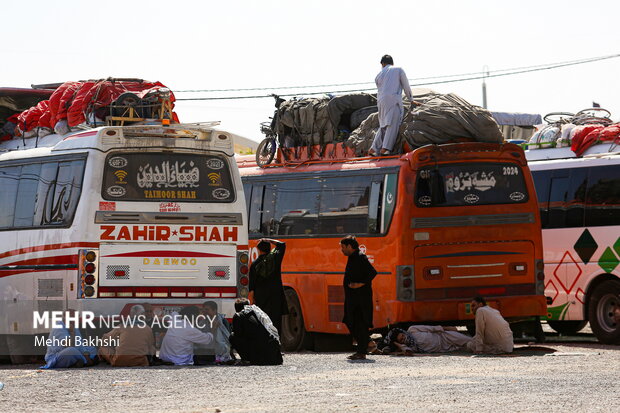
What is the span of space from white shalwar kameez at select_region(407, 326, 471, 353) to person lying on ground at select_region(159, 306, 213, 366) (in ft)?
12.0

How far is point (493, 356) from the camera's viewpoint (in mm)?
18234

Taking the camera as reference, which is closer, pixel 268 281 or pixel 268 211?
pixel 268 281

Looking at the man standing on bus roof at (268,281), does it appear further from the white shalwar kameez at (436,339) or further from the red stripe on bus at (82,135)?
the red stripe on bus at (82,135)

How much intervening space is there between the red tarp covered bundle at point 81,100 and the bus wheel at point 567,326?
8.77m

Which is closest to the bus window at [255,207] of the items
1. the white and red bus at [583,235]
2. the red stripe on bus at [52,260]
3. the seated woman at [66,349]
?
Result: the white and red bus at [583,235]

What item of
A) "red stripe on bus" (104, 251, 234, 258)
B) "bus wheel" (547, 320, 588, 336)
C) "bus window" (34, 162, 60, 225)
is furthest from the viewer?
"bus wheel" (547, 320, 588, 336)

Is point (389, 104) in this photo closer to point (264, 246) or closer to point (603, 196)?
point (264, 246)

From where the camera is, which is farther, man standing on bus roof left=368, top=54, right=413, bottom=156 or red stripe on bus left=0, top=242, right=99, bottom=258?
man standing on bus roof left=368, top=54, right=413, bottom=156

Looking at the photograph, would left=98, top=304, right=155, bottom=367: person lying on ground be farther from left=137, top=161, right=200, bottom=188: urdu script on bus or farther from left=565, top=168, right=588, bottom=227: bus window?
left=565, top=168, right=588, bottom=227: bus window

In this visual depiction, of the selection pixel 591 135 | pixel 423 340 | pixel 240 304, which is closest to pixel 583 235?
pixel 591 135

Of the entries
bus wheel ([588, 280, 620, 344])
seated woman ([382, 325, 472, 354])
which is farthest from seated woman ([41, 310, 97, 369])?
bus wheel ([588, 280, 620, 344])

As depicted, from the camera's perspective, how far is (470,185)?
2012 centimetres

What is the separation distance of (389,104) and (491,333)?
429 cm

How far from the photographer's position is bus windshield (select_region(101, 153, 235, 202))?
16781 mm
